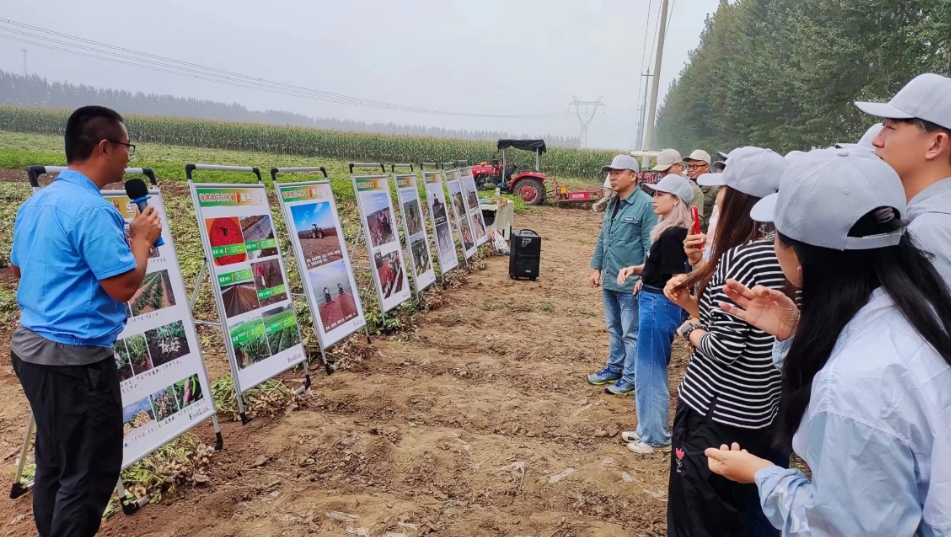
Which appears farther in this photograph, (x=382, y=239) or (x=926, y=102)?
(x=382, y=239)

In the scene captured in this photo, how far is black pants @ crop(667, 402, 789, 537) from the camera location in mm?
2166

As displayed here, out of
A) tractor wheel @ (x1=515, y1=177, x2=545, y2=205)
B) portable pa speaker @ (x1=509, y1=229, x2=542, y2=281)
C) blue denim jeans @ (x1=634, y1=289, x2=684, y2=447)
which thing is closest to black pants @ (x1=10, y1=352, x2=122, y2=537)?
blue denim jeans @ (x1=634, y1=289, x2=684, y2=447)

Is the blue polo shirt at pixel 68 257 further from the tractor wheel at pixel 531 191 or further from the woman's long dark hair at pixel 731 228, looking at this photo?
the tractor wheel at pixel 531 191

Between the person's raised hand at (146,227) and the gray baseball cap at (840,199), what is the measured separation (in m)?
2.59

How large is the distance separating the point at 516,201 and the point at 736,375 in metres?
17.0

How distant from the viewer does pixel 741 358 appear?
2.22 m

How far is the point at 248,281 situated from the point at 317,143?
48.2 meters

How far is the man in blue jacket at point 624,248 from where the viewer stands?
4.84m

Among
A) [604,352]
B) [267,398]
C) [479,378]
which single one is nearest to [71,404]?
[267,398]

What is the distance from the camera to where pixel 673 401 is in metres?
5.20

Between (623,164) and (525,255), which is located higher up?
(623,164)

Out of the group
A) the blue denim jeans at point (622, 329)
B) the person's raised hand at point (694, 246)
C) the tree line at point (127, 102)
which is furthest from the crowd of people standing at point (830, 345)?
the tree line at point (127, 102)

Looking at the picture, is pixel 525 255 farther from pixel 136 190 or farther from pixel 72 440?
pixel 72 440

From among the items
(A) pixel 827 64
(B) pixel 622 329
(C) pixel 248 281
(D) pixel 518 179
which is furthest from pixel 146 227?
(A) pixel 827 64
